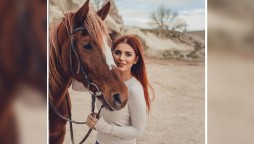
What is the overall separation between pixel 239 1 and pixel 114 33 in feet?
2.27

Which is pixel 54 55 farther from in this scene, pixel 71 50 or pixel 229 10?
pixel 229 10

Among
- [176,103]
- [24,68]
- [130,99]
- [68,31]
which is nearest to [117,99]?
[130,99]

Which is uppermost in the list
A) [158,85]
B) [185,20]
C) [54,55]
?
[185,20]

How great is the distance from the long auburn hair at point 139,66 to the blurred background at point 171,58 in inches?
0.9

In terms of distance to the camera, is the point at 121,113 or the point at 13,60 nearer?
the point at 121,113

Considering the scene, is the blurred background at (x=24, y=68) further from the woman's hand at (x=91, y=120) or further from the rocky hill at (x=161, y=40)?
the rocky hill at (x=161, y=40)

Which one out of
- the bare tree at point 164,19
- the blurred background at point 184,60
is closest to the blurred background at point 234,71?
the blurred background at point 184,60

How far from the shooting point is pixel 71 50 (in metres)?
2.17

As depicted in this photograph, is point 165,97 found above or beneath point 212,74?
beneath

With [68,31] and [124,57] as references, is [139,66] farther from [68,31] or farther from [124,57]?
[68,31]

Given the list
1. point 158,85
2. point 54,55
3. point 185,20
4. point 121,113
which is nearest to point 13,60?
point 54,55

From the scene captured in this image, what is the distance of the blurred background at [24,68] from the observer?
7.41 ft

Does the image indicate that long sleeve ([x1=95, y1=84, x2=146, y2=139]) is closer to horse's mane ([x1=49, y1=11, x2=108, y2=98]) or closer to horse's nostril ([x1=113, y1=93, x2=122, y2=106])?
horse's nostril ([x1=113, y1=93, x2=122, y2=106])

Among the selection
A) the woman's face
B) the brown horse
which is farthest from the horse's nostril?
the woman's face
